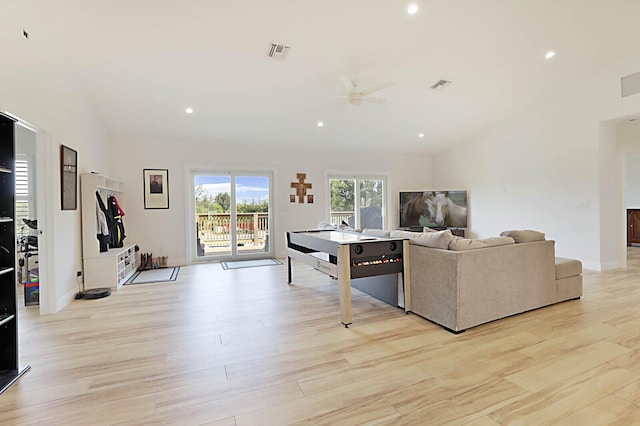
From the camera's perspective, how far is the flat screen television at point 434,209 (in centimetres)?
779

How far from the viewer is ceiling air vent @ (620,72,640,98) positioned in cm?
480

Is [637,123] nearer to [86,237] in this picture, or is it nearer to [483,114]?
[483,114]

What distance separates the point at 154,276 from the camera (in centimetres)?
538

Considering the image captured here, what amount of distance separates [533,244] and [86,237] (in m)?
5.62

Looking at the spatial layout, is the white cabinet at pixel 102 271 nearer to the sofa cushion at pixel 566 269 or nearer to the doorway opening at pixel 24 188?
the doorway opening at pixel 24 188

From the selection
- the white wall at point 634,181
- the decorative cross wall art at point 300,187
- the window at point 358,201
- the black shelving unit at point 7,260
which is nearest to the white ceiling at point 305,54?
the decorative cross wall art at point 300,187

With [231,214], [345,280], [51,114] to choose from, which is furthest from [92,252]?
[345,280]

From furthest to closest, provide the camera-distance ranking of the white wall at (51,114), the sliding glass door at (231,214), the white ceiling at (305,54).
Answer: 1. the sliding glass door at (231,214)
2. the white ceiling at (305,54)
3. the white wall at (51,114)

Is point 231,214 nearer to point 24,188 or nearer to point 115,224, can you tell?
point 115,224

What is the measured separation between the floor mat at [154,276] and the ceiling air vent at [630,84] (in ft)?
25.1

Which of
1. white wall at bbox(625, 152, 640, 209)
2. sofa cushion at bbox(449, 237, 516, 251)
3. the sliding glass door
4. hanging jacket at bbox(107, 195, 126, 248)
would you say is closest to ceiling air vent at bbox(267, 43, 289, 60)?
sofa cushion at bbox(449, 237, 516, 251)

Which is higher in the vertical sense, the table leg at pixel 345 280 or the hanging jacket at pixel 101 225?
the hanging jacket at pixel 101 225

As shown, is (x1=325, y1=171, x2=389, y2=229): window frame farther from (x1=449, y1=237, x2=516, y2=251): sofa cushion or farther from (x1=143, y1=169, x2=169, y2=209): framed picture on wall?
(x1=449, y1=237, x2=516, y2=251): sofa cushion

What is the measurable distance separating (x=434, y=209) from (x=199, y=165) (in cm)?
556
